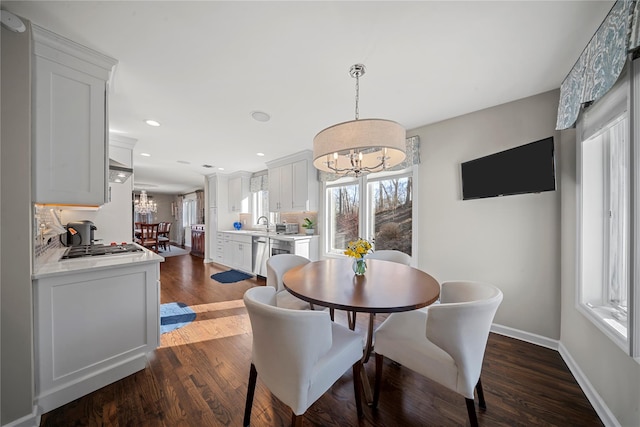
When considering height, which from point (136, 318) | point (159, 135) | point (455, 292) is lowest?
point (136, 318)

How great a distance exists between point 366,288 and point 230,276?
3910 mm

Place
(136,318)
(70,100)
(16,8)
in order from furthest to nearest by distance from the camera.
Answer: (136,318) < (70,100) < (16,8)

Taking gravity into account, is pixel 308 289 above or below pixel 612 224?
below

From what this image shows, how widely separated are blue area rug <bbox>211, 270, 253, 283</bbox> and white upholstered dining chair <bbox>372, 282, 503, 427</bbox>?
3.56m

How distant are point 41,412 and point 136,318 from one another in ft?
1.96

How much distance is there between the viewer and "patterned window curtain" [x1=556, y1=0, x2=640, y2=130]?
3.49 ft

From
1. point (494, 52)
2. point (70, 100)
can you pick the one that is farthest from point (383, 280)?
point (70, 100)

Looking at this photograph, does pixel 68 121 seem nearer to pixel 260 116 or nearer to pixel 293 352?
pixel 260 116

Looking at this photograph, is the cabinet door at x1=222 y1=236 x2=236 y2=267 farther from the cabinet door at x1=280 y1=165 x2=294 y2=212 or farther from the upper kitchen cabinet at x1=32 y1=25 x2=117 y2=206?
the upper kitchen cabinet at x1=32 y1=25 x2=117 y2=206

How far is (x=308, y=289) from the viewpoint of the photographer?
1.35 m

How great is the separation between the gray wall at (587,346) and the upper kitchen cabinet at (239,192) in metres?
5.51

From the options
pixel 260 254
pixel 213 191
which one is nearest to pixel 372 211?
pixel 260 254

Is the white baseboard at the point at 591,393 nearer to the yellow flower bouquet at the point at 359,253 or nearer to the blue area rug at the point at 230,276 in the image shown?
the yellow flower bouquet at the point at 359,253

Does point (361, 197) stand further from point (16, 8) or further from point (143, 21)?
point (16, 8)
